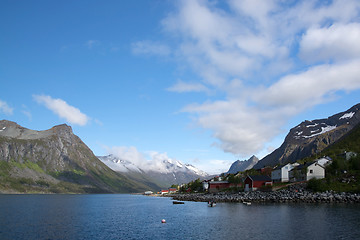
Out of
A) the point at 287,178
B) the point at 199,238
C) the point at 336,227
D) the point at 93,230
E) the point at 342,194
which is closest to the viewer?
the point at 199,238

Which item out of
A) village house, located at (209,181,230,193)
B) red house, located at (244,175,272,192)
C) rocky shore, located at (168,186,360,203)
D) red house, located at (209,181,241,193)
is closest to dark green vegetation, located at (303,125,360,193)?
rocky shore, located at (168,186,360,203)

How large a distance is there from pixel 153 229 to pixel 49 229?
21277 millimetres

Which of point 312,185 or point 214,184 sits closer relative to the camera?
point 312,185

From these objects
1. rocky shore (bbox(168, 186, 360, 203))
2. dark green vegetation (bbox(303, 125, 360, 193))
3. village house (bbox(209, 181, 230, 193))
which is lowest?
rocky shore (bbox(168, 186, 360, 203))

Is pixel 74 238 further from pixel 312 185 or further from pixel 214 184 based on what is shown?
pixel 214 184

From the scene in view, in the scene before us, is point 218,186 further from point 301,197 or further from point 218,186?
point 301,197

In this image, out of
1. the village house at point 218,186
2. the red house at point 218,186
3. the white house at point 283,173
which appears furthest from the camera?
the village house at point 218,186

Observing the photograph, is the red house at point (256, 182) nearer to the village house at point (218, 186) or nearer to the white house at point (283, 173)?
the white house at point (283, 173)

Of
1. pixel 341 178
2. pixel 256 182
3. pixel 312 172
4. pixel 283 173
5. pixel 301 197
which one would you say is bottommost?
pixel 301 197

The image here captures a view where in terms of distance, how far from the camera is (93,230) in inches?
2405

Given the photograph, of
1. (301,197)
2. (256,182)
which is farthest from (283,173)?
(301,197)

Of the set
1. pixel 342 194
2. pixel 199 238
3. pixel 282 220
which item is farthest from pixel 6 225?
pixel 342 194

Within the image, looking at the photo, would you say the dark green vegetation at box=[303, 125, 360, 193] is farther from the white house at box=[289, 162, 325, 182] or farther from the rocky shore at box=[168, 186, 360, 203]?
the rocky shore at box=[168, 186, 360, 203]

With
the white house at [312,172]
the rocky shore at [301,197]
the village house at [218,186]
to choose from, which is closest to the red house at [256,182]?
the white house at [312,172]
